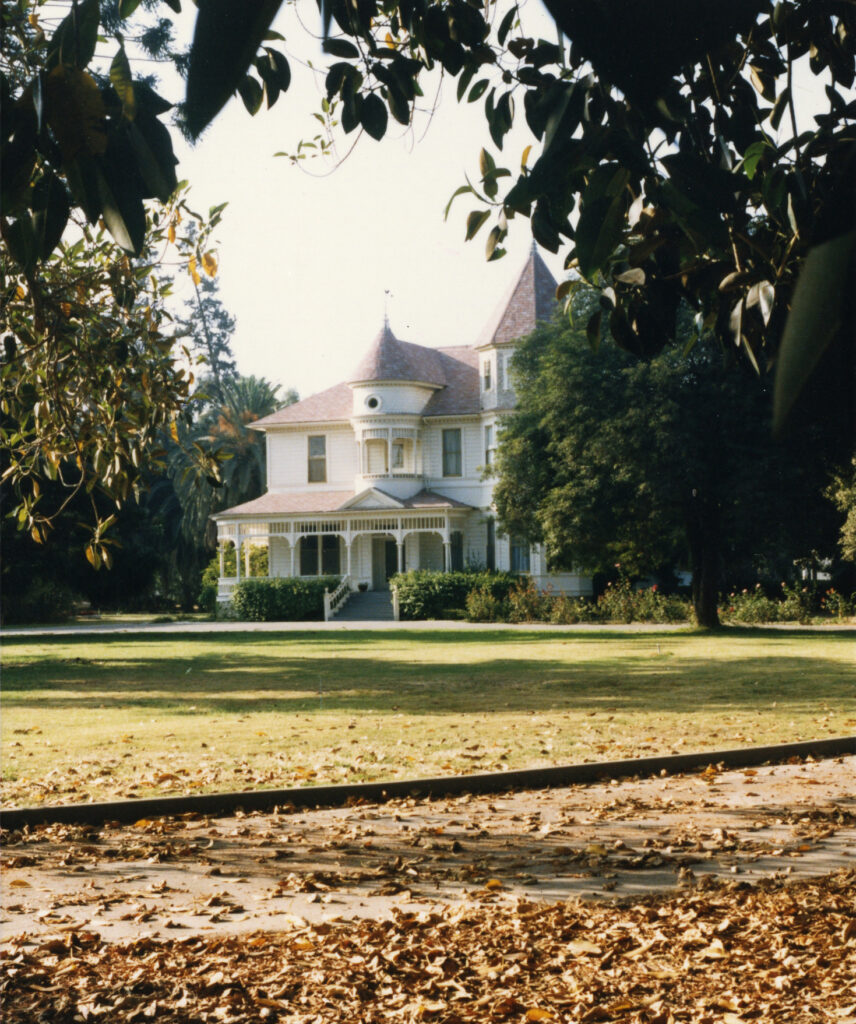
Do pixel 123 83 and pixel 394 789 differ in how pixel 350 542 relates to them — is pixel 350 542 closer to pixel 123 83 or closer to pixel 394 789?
pixel 394 789

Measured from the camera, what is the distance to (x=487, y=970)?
4332mm

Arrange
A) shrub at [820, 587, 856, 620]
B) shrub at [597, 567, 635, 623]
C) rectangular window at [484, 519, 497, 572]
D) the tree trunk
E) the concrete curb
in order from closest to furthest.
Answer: the concrete curb, the tree trunk, shrub at [820, 587, 856, 620], shrub at [597, 567, 635, 623], rectangular window at [484, 519, 497, 572]

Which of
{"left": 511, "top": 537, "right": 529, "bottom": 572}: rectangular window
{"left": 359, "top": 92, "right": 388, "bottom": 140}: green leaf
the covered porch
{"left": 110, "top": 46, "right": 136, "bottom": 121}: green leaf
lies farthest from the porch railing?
{"left": 110, "top": 46, "right": 136, "bottom": 121}: green leaf

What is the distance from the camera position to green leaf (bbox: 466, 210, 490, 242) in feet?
8.25

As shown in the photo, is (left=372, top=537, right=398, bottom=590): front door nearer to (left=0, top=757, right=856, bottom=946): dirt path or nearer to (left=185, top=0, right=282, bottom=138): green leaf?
(left=0, top=757, right=856, bottom=946): dirt path

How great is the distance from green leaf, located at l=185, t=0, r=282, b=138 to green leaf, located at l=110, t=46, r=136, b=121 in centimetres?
24

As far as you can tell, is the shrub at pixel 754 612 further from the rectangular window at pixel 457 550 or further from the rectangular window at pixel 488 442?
the rectangular window at pixel 457 550

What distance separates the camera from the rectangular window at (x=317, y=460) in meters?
48.1

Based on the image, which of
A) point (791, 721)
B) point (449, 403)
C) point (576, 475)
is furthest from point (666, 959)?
point (449, 403)

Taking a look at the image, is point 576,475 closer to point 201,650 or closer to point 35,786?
point 201,650

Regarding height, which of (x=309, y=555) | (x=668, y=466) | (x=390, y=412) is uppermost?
(x=390, y=412)

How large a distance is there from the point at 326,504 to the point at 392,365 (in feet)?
19.9

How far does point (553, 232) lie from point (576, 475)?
91.4 ft

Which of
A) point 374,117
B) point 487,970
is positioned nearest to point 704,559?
point 487,970
